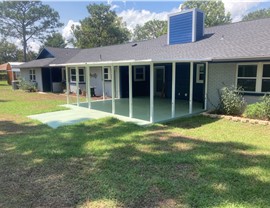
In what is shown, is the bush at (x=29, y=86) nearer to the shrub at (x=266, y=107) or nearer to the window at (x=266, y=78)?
the window at (x=266, y=78)

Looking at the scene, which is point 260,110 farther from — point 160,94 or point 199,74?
point 160,94

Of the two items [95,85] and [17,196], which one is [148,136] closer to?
[17,196]

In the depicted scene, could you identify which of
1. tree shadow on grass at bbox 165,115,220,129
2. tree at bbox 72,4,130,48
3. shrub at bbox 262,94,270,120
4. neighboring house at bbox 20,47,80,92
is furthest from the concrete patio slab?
tree at bbox 72,4,130,48

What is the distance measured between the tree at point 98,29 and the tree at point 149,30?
15.7 m

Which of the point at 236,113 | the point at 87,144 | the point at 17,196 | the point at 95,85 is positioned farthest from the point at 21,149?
the point at 95,85

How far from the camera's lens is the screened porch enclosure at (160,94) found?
9.92 m

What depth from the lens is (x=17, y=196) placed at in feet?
12.4

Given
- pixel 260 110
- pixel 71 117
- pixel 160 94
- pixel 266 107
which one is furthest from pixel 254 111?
pixel 160 94

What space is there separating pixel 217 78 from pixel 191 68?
5.45 ft

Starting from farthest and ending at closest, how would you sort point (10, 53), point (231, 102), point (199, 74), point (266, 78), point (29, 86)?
point (10, 53), point (29, 86), point (199, 74), point (231, 102), point (266, 78)

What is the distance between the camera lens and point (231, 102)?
30.2 feet

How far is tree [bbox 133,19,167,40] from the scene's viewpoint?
56.7 metres

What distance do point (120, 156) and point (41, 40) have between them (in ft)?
169

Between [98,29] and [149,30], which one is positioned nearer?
[98,29]
